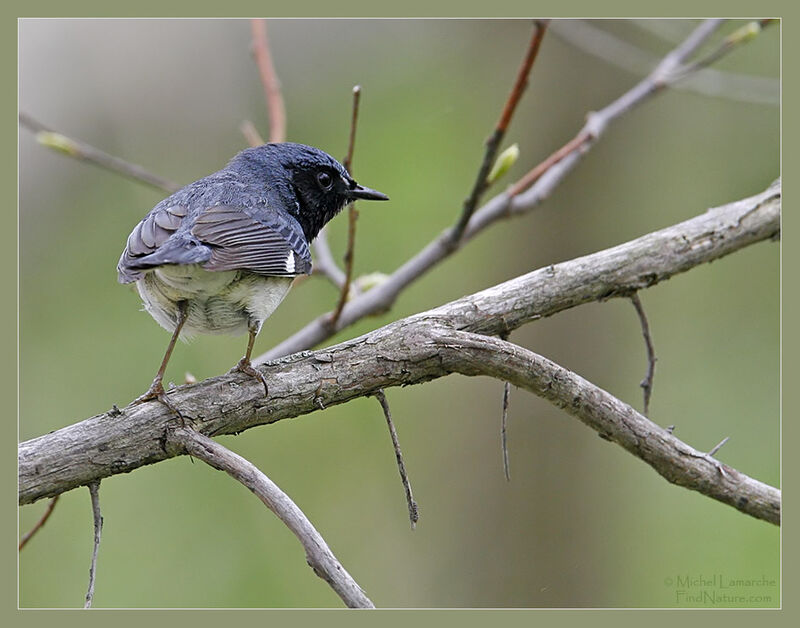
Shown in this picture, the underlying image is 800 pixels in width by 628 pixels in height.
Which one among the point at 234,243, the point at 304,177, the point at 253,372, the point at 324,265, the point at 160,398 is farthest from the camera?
the point at 324,265

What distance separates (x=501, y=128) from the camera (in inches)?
130

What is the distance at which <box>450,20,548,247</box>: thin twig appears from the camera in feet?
10.2

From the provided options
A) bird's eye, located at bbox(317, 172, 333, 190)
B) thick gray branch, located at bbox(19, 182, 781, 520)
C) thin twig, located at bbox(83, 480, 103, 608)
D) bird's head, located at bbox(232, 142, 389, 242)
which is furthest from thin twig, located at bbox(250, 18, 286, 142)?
thin twig, located at bbox(83, 480, 103, 608)

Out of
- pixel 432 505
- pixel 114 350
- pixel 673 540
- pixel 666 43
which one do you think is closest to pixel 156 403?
pixel 114 350

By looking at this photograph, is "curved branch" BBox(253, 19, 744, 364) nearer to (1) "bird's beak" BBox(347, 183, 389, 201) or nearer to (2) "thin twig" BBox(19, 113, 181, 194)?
(1) "bird's beak" BBox(347, 183, 389, 201)

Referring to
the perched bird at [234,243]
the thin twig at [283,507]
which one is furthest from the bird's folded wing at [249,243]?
the thin twig at [283,507]

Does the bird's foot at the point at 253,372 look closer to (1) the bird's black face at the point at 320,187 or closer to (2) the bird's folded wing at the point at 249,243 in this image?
(2) the bird's folded wing at the point at 249,243

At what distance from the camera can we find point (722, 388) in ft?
20.2

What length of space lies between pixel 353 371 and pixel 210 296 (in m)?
0.64

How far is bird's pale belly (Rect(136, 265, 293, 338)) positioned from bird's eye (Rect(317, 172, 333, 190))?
0.65m

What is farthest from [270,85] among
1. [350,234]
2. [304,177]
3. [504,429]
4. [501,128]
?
[504,429]

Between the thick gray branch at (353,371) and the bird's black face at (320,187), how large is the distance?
3.04 feet

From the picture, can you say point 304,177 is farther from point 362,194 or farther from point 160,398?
point 160,398

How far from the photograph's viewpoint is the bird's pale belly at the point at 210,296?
284 centimetres
